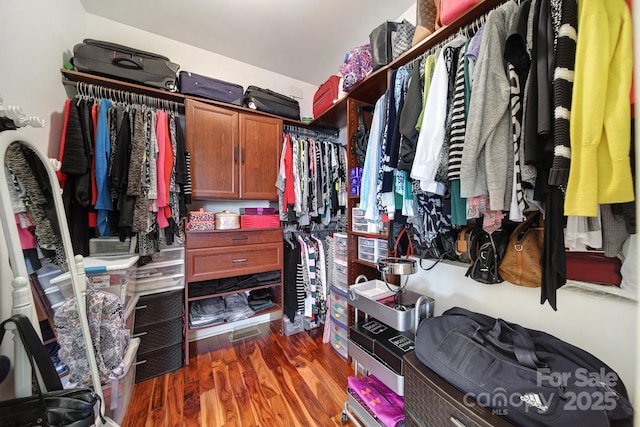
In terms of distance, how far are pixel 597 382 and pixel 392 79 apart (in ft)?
4.89

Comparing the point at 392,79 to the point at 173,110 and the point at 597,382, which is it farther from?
the point at 173,110

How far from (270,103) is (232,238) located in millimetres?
1310

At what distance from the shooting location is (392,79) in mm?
1271

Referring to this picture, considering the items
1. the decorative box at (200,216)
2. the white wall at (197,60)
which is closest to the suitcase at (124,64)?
the white wall at (197,60)

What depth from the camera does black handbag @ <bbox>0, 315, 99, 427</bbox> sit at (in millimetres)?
570

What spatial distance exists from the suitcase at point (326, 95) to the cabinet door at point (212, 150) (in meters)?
0.78

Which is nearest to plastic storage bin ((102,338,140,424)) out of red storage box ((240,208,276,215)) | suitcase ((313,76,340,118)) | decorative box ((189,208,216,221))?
decorative box ((189,208,216,221))

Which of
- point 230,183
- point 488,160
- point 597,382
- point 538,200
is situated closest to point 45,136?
point 230,183

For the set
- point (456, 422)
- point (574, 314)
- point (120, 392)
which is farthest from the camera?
point (120, 392)

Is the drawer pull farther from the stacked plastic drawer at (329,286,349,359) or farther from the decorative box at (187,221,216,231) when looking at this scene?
the decorative box at (187,221,216,231)

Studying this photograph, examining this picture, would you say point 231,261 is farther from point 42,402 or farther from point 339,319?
point 42,402

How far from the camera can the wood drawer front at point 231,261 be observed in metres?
1.65

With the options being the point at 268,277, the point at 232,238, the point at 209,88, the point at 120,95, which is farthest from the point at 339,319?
the point at 120,95

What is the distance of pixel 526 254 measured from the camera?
0.89m
